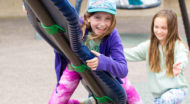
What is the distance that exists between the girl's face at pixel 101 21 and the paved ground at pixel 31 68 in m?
1.42

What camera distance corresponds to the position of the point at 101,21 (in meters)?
2.08

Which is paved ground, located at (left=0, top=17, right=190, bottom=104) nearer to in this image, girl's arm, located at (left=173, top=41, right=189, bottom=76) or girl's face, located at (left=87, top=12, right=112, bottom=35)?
girl's arm, located at (left=173, top=41, right=189, bottom=76)

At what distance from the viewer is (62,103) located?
2.37 m

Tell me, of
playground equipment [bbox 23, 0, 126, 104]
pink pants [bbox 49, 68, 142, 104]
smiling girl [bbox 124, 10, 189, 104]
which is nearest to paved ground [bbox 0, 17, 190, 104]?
smiling girl [bbox 124, 10, 189, 104]

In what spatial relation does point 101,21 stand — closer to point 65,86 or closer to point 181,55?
point 65,86

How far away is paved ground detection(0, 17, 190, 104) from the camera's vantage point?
3.61 m

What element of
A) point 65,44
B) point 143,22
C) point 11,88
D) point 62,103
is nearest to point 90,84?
point 65,44

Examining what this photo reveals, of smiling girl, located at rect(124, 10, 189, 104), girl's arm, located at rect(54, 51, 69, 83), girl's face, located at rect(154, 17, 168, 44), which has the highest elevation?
girl's arm, located at rect(54, 51, 69, 83)

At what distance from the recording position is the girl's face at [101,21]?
2070 millimetres

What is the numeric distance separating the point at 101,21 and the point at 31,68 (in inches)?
106

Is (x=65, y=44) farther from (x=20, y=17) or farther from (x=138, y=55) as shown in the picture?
(x=20, y=17)

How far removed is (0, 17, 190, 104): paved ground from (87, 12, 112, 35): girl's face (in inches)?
55.7

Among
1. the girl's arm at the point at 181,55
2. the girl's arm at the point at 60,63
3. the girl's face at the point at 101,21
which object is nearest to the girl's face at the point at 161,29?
the girl's arm at the point at 181,55

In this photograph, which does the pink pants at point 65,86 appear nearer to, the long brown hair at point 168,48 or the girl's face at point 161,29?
the long brown hair at point 168,48
